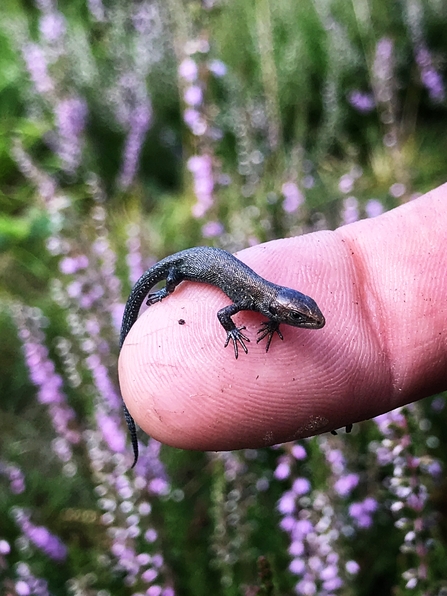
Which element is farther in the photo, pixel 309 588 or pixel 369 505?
pixel 369 505

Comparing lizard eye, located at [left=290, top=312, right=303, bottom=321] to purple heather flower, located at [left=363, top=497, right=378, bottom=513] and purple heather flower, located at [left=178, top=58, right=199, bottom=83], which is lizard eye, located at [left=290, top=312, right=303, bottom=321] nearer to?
purple heather flower, located at [left=363, top=497, right=378, bottom=513]

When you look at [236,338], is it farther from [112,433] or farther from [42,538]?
[42,538]

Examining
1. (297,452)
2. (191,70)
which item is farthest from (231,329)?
(191,70)

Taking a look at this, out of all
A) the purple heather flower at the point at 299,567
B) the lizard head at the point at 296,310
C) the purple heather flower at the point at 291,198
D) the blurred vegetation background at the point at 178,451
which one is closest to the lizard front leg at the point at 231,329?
the lizard head at the point at 296,310

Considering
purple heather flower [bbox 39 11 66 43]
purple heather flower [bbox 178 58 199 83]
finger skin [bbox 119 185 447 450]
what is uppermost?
purple heather flower [bbox 39 11 66 43]

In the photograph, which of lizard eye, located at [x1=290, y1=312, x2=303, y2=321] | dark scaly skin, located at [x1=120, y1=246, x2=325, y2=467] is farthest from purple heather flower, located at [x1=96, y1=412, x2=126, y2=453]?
lizard eye, located at [x1=290, y1=312, x2=303, y2=321]

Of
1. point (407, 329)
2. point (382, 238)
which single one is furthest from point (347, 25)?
point (407, 329)

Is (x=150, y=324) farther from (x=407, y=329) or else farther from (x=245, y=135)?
(x=245, y=135)
